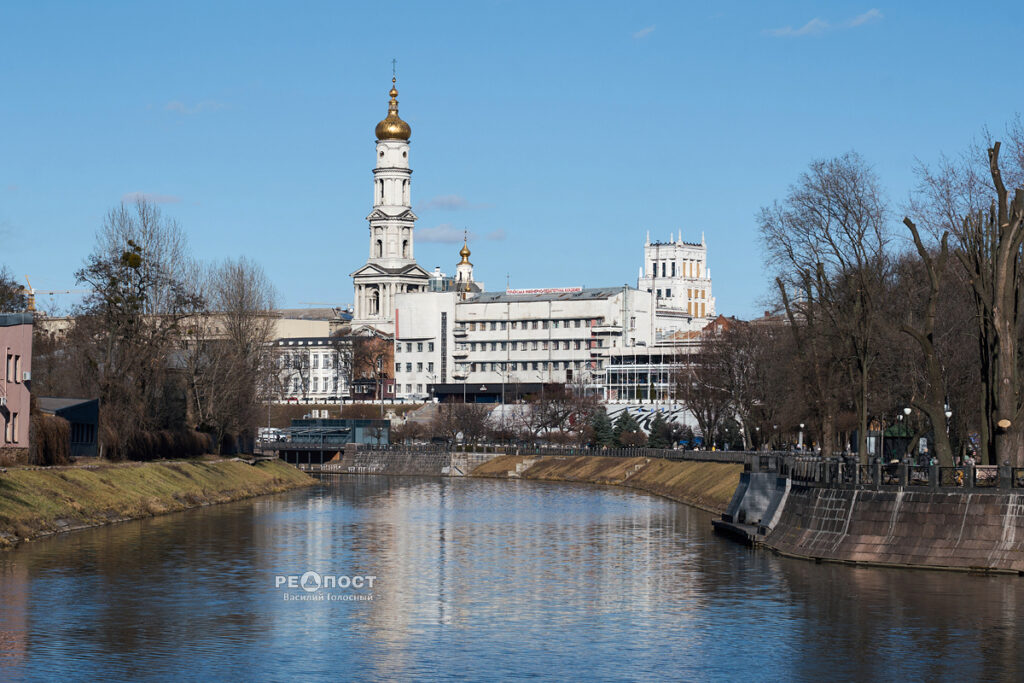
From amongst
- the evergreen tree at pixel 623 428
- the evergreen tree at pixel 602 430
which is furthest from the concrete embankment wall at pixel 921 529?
the evergreen tree at pixel 602 430

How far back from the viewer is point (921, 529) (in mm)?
50094

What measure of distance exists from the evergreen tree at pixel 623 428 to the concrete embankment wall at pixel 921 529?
10488cm

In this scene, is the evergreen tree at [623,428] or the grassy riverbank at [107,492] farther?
the evergreen tree at [623,428]

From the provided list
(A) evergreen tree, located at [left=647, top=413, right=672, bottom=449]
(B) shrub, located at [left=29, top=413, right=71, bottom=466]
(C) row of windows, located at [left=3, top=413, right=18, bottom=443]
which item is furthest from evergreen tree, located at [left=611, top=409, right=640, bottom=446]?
(C) row of windows, located at [left=3, top=413, right=18, bottom=443]

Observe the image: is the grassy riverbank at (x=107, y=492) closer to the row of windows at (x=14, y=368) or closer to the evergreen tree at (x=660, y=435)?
the row of windows at (x=14, y=368)

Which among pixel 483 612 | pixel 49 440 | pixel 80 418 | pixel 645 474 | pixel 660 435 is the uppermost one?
pixel 80 418

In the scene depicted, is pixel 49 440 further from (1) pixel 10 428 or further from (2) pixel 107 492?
(2) pixel 107 492

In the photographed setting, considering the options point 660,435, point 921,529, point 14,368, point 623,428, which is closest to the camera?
point 921,529

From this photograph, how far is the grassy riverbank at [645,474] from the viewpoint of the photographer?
97062 millimetres

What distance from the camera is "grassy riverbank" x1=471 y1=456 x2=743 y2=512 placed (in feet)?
318

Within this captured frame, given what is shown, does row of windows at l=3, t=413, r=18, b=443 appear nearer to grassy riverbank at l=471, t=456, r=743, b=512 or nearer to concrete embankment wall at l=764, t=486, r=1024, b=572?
grassy riverbank at l=471, t=456, r=743, b=512

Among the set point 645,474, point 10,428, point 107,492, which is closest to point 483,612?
point 107,492

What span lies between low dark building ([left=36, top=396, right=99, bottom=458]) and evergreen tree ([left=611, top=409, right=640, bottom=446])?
76.5 metres

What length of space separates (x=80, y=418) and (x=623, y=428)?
8144 centimetres
